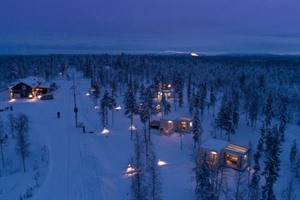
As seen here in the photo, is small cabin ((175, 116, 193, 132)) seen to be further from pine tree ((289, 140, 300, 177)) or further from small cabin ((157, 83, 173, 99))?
small cabin ((157, 83, 173, 99))

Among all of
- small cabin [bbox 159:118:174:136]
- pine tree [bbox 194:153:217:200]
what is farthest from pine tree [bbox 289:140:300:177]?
pine tree [bbox 194:153:217:200]

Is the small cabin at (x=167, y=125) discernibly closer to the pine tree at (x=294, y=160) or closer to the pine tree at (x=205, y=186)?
the pine tree at (x=294, y=160)

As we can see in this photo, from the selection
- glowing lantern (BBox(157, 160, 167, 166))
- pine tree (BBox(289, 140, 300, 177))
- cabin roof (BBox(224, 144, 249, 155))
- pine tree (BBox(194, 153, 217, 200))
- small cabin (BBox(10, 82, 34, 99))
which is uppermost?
small cabin (BBox(10, 82, 34, 99))

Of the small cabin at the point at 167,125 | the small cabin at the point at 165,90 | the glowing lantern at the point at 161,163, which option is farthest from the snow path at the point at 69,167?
the small cabin at the point at 165,90

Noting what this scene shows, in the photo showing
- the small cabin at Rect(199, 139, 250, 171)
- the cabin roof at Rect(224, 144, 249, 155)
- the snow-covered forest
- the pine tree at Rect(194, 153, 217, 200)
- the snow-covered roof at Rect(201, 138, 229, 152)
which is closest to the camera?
the pine tree at Rect(194, 153, 217, 200)

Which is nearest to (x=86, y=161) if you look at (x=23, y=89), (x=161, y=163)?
(x=161, y=163)

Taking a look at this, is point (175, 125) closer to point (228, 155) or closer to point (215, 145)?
point (215, 145)

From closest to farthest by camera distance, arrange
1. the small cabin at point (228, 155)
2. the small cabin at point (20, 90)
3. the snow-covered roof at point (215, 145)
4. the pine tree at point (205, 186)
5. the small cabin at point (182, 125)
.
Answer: the pine tree at point (205, 186) < the small cabin at point (228, 155) < the snow-covered roof at point (215, 145) < the small cabin at point (182, 125) < the small cabin at point (20, 90)

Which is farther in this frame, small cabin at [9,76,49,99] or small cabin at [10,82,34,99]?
small cabin at [10,82,34,99]
